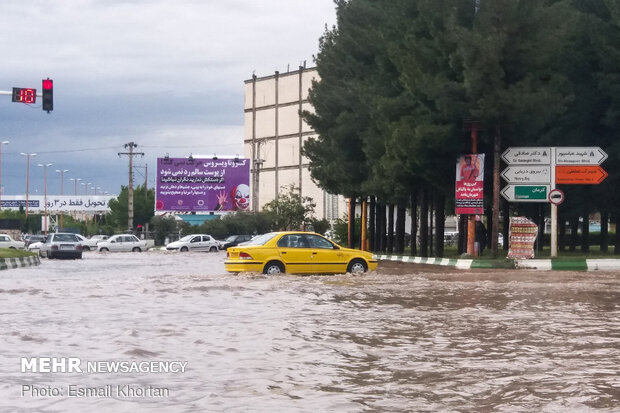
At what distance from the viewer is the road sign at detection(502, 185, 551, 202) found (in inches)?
1303

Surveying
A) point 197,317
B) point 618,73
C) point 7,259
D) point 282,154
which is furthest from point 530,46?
point 282,154

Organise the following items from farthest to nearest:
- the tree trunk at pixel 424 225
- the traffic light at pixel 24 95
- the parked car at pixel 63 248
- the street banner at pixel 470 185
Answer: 1. the parked car at pixel 63 248
2. the tree trunk at pixel 424 225
3. the street banner at pixel 470 185
4. the traffic light at pixel 24 95

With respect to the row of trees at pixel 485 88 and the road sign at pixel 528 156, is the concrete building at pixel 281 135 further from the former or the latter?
the road sign at pixel 528 156

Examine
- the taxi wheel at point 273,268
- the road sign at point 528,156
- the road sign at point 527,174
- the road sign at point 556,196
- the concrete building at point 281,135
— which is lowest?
the taxi wheel at point 273,268

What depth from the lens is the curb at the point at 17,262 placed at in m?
34.6

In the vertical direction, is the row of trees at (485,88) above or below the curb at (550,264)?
above

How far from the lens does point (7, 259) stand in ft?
119

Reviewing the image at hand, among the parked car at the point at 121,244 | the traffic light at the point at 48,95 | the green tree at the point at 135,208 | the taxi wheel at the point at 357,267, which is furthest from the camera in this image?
the green tree at the point at 135,208

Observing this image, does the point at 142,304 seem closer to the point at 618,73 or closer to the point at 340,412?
the point at 340,412

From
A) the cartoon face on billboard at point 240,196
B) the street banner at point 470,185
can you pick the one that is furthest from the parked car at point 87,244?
the street banner at point 470,185

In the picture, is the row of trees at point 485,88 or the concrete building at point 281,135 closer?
Answer: the row of trees at point 485,88

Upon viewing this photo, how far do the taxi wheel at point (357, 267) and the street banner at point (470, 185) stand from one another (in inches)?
384

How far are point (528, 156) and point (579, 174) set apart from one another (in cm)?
197

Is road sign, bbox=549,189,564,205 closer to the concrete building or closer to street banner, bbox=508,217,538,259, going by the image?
street banner, bbox=508,217,538,259
